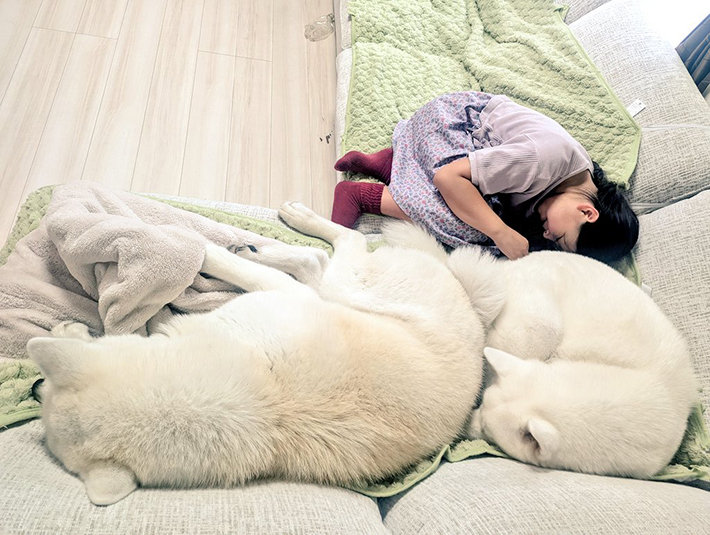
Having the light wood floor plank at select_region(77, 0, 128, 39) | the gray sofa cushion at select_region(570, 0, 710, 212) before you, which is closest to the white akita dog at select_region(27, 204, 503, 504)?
the gray sofa cushion at select_region(570, 0, 710, 212)

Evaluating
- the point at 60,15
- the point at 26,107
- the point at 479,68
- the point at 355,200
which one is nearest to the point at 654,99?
the point at 479,68

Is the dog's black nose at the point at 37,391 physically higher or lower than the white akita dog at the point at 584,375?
lower

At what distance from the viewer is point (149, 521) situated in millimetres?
801

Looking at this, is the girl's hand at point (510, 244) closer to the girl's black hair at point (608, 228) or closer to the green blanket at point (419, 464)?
the girl's black hair at point (608, 228)

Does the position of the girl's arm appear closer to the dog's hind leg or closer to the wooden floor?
the dog's hind leg

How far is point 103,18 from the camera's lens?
8.60 feet

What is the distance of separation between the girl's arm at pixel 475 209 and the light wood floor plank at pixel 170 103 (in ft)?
4.22

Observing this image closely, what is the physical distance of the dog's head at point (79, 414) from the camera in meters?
0.87

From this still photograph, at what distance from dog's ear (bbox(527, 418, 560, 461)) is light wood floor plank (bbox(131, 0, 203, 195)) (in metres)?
1.80

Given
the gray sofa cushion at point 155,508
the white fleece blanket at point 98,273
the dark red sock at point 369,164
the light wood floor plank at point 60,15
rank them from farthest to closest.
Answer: the light wood floor plank at point 60,15, the dark red sock at point 369,164, the white fleece blanket at point 98,273, the gray sofa cushion at point 155,508

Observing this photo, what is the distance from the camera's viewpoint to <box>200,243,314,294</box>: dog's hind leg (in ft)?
4.33

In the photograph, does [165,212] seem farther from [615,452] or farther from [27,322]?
[615,452]

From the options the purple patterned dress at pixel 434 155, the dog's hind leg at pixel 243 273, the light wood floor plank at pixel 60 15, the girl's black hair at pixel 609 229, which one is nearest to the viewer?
the dog's hind leg at pixel 243 273

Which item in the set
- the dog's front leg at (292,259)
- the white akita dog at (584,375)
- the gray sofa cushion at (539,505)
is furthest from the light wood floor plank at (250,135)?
the gray sofa cushion at (539,505)
